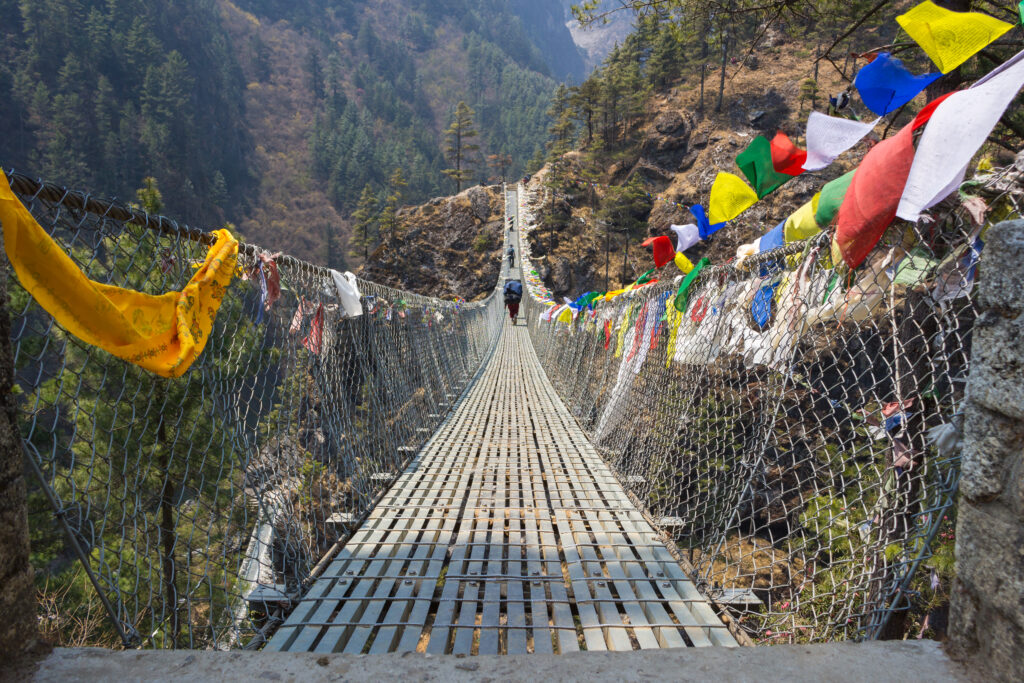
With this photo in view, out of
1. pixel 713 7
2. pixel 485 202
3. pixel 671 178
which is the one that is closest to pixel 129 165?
pixel 485 202

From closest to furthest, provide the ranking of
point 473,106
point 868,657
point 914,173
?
point 868,657
point 914,173
point 473,106

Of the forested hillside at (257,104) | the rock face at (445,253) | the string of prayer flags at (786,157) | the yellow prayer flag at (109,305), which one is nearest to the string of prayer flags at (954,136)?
the string of prayer flags at (786,157)

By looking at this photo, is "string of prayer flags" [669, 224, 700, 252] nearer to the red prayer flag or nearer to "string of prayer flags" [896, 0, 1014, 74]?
"string of prayer flags" [896, 0, 1014, 74]

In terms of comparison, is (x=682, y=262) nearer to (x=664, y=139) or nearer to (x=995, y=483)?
(x=995, y=483)

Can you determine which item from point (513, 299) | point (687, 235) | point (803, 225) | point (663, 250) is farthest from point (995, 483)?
point (513, 299)

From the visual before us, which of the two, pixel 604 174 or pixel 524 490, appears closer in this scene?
pixel 524 490

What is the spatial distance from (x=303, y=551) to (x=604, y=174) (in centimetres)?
3332

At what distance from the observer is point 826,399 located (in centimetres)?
239

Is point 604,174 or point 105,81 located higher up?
point 105,81

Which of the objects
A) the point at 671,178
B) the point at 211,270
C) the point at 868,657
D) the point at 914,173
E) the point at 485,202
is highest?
the point at 671,178

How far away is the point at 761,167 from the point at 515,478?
80.1 inches

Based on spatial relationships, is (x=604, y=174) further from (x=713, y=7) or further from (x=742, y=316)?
(x=742, y=316)

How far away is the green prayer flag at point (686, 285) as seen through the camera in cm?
235

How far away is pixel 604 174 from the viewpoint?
32.1 meters
